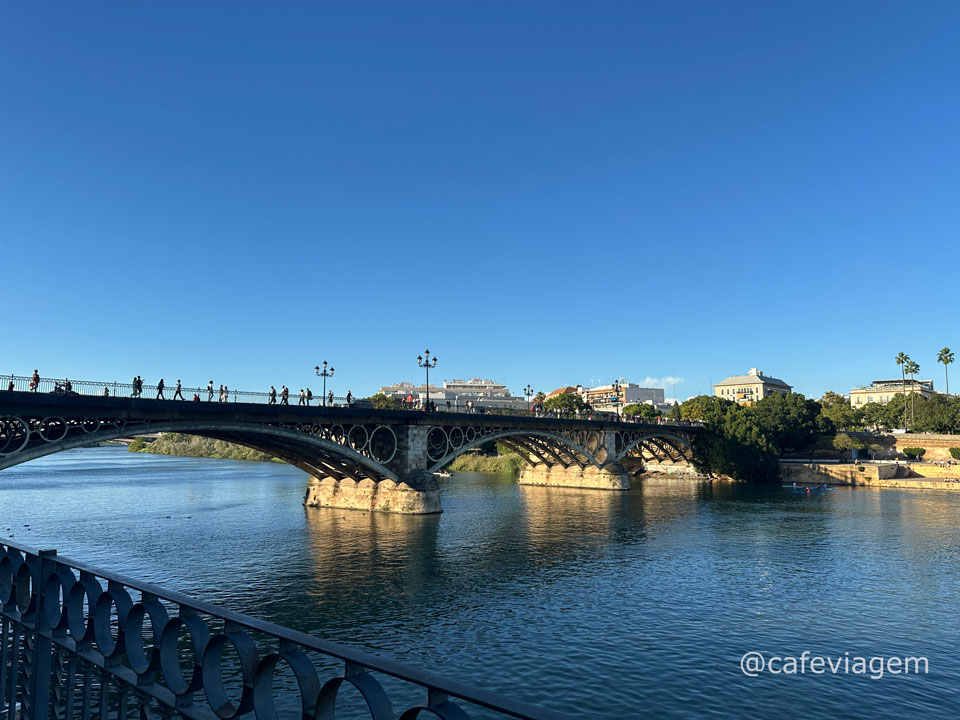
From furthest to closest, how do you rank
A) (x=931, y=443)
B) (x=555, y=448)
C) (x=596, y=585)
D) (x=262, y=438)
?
1. (x=931, y=443)
2. (x=555, y=448)
3. (x=262, y=438)
4. (x=596, y=585)

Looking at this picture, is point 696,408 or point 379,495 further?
point 696,408

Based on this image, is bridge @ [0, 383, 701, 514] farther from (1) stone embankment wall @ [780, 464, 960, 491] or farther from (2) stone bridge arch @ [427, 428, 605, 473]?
(1) stone embankment wall @ [780, 464, 960, 491]

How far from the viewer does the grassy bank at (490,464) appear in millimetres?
111188

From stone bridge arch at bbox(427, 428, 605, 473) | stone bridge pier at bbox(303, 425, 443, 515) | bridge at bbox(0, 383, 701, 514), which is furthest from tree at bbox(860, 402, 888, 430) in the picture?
stone bridge pier at bbox(303, 425, 443, 515)

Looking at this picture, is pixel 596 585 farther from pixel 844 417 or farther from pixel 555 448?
pixel 844 417

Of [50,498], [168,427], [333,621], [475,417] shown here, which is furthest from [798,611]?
[50,498]

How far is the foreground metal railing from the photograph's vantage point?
3768 millimetres

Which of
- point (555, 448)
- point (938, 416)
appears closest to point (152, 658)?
point (555, 448)

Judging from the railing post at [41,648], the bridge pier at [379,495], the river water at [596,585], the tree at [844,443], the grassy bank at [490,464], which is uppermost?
the railing post at [41,648]

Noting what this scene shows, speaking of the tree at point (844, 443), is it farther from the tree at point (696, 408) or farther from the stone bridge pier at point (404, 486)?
the stone bridge pier at point (404, 486)

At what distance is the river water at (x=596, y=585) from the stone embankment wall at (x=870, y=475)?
22738mm

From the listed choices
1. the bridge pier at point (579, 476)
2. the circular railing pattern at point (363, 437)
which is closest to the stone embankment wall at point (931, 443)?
the bridge pier at point (579, 476)

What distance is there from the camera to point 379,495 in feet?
183

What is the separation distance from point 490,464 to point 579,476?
3134 cm
